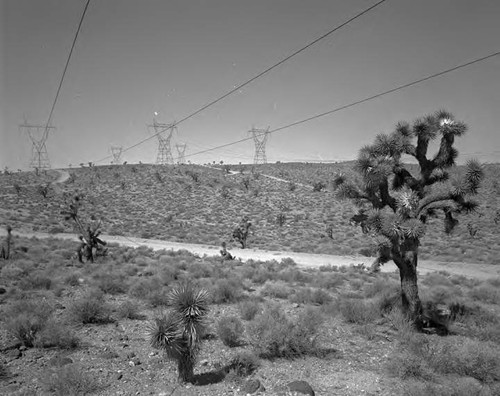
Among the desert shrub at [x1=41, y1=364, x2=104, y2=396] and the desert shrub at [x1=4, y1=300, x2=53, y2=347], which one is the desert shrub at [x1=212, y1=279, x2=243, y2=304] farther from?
the desert shrub at [x1=41, y1=364, x2=104, y2=396]

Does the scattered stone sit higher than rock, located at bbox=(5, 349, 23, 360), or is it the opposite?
rock, located at bbox=(5, 349, 23, 360)

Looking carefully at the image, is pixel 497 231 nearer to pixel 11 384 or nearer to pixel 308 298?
pixel 308 298

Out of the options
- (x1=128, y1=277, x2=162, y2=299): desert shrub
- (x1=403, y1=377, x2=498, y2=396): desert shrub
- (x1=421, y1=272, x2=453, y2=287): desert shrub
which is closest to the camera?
(x1=403, y1=377, x2=498, y2=396): desert shrub

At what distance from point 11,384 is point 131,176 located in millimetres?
76549

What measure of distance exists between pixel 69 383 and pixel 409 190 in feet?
33.4

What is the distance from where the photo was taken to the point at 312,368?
329 inches

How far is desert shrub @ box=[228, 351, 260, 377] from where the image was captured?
7.88m

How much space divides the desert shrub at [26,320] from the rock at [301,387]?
6518mm

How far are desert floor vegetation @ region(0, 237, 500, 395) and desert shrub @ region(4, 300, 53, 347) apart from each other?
0.03 m

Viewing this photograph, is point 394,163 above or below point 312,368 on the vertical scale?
above

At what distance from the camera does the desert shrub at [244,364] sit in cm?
788

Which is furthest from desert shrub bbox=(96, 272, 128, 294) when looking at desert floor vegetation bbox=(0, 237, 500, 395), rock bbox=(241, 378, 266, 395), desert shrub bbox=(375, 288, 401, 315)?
desert shrub bbox=(375, 288, 401, 315)

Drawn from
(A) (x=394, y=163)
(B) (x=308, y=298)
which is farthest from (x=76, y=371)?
(A) (x=394, y=163)

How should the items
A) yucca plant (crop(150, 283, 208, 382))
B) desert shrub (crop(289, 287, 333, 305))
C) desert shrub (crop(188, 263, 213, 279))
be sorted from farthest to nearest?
1. desert shrub (crop(188, 263, 213, 279))
2. desert shrub (crop(289, 287, 333, 305))
3. yucca plant (crop(150, 283, 208, 382))
